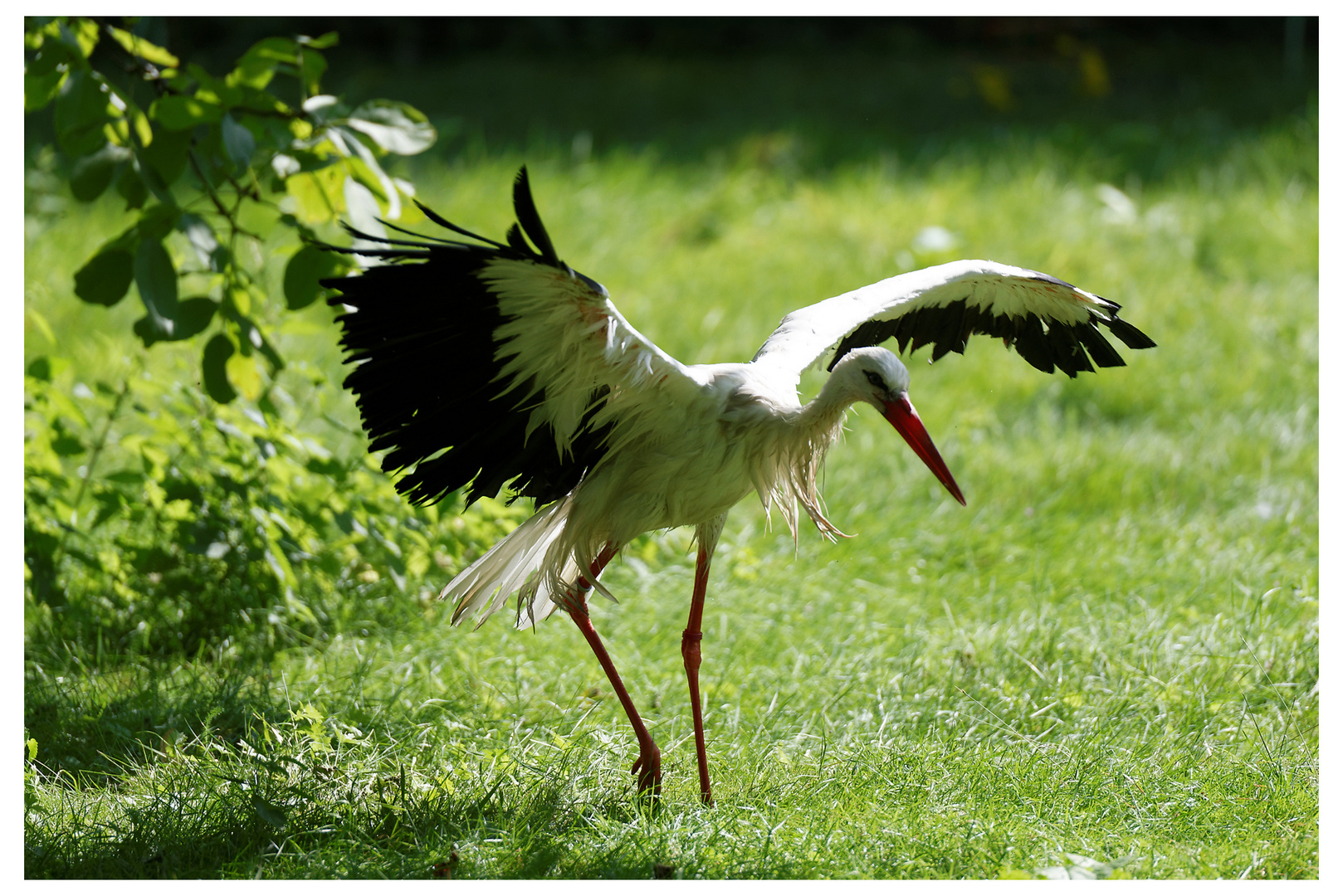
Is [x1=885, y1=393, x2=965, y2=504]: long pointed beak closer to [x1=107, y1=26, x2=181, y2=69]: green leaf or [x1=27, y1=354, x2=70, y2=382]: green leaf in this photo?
[x1=107, y1=26, x2=181, y2=69]: green leaf

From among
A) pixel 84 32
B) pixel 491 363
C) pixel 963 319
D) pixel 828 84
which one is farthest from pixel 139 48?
pixel 828 84

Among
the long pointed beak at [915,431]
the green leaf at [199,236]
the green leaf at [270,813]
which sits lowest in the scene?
the green leaf at [270,813]

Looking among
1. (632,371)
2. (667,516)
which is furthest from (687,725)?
(632,371)

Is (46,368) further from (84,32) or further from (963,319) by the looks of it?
(963,319)

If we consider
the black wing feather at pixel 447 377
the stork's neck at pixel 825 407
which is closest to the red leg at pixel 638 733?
the black wing feather at pixel 447 377

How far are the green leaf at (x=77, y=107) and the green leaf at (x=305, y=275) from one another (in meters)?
0.59

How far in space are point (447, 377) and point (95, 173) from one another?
4.18ft

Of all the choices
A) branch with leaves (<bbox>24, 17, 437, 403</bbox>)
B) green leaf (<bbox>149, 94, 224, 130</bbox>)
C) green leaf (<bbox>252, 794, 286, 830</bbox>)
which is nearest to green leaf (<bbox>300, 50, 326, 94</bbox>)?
branch with leaves (<bbox>24, 17, 437, 403</bbox>)

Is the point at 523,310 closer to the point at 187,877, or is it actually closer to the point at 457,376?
the point at 457,376

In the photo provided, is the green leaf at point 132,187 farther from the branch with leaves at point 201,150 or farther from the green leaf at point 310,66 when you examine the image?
the green leaf at point 310,66

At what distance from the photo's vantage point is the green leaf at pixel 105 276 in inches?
123

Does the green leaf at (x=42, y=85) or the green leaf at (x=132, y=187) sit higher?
the green leaf at (x=42, y=85)

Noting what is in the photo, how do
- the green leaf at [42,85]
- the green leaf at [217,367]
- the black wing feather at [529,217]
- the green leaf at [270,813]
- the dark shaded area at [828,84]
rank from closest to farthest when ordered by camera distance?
the black wing feather at [529,217] → the green leaf at [270,813] → the green leaf at [42,85] → the green leaf at [217,367] → the dark shaded area at [828,84]

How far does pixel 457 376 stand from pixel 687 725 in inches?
53.6
